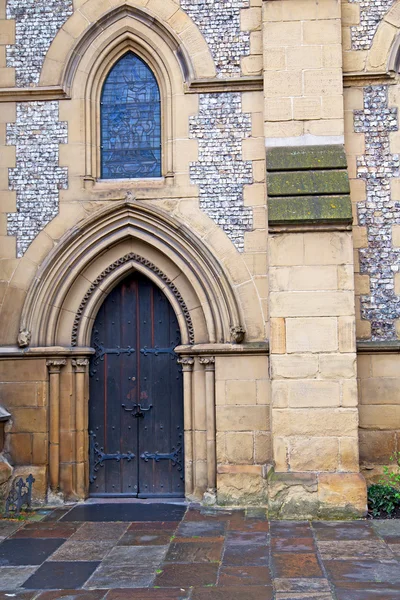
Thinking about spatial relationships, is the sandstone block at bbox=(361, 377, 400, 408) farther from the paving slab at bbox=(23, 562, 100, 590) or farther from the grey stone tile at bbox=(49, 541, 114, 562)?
the paving slab at bbox=(23, 562, 100, 590)

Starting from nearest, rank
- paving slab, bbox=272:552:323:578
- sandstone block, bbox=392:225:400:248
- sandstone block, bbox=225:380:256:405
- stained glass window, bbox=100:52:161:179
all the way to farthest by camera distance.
Answer: paving slab, bbox=272:552:323:578
sandstone block, bbox=225:380:256:405
sandstone block, bbox=392:225:400:248
stained glass window, bbox=100:52:161:179

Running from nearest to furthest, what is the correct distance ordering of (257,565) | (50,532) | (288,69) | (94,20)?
(257,565) → (50,532) → (288,69) → (94,20)

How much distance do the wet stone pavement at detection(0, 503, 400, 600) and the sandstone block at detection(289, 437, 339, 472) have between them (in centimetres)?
51

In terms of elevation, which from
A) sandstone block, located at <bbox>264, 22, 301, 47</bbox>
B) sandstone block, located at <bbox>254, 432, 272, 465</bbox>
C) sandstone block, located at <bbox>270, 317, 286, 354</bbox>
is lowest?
sandstone block, located at <bbox>254, 432, 272, 465</bbox>

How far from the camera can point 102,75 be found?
8.29m

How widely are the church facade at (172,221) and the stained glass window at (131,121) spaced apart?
19 mm

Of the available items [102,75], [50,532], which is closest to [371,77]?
[102,75]

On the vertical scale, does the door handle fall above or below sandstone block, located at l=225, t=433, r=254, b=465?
above

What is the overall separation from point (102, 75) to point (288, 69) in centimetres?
213

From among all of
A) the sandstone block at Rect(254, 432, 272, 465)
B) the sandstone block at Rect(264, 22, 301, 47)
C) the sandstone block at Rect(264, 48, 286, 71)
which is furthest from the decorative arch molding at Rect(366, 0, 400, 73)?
the sandstone block at Rect(254, 432, 272, 465)

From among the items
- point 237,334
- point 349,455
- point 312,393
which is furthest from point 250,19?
point 349,455

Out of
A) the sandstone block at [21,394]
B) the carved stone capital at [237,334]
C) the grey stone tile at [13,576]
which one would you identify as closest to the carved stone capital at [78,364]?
the sandstone block at [21,394]

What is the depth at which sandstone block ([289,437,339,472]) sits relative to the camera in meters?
6.98

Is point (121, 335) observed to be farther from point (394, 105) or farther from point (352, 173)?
point (394, 105)
